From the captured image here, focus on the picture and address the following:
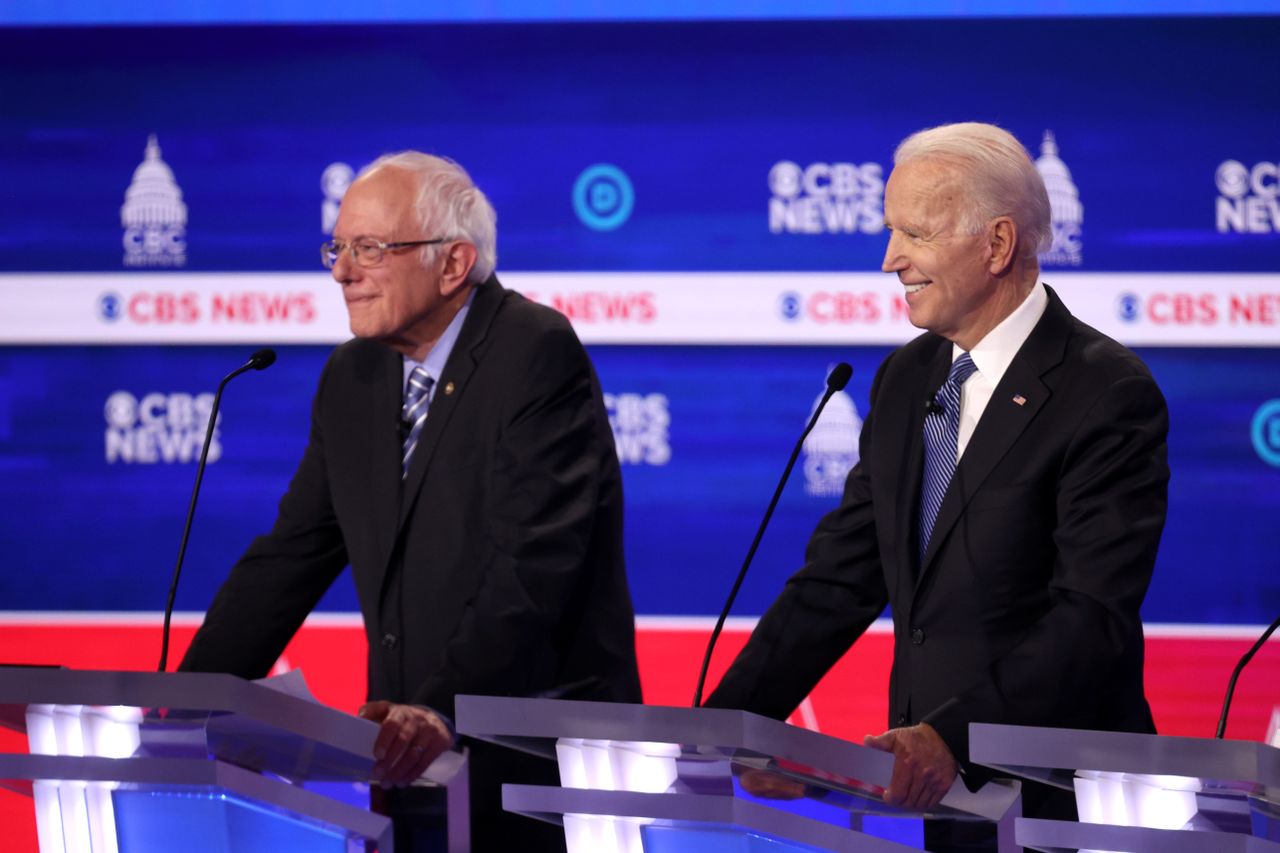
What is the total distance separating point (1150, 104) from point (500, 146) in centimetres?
203

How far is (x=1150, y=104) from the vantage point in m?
5.24

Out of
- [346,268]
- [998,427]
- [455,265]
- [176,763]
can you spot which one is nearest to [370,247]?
[346,268]

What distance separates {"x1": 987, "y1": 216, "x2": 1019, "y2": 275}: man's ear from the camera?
2697 millimetres

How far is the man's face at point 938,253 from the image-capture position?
8.82 ft

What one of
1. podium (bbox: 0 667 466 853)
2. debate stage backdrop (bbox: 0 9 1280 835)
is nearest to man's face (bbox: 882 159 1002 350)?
podium (bbox: 0 667 466 853)

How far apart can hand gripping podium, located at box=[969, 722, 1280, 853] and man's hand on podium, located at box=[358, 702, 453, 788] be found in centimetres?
78

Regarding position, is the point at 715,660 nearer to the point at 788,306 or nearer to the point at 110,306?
the point at 788,306

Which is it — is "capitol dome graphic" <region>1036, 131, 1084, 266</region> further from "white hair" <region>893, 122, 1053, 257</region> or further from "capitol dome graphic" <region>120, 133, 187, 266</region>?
"capitol dome graphic" <region>120, 133, 187, 266</region>

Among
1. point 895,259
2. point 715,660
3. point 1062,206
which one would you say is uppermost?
point 1062,206

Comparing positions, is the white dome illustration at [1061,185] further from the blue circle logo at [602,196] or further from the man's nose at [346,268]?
the man's nose at [346,268]

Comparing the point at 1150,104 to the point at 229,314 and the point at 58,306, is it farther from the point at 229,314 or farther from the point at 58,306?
the point at 58,306

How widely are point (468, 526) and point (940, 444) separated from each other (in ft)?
2.79

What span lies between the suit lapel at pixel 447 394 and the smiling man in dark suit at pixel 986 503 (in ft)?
2.36

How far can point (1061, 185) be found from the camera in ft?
17.2
